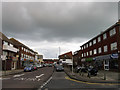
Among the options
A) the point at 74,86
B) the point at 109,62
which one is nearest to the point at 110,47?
the point at 109,62

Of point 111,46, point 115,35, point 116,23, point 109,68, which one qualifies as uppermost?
point 116,23

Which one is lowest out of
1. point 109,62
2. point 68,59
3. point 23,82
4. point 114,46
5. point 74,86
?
point 23,82

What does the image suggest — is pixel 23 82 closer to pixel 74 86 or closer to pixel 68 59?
pixel 74 86

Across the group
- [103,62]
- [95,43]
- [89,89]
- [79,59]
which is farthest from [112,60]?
[79,59]

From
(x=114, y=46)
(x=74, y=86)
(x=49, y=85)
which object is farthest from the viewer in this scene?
(x=114, y=46)

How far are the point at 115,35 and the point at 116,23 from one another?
7.98 feet

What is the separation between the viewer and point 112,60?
26.7m

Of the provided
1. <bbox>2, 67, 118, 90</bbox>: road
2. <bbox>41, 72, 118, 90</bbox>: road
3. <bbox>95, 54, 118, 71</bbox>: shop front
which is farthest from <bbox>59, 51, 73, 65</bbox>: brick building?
<bbox>41, 72, 118, 90</bbox>: road

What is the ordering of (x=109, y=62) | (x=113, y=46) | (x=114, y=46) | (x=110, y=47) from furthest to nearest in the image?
(x=109, y=62) → (x=110, y=47) → (x=113, y=46) → (x=114, y=46)

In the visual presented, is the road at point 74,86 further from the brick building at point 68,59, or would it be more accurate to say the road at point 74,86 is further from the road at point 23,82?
the brick building at point 68,59

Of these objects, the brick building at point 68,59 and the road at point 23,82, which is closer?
the road at point 23,82

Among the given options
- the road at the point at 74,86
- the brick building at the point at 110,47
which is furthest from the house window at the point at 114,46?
the road at the point at 74,86

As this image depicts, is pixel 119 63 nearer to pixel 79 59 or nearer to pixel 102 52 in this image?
pixel 102 52

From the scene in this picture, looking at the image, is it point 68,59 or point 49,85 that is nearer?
point 49,85
